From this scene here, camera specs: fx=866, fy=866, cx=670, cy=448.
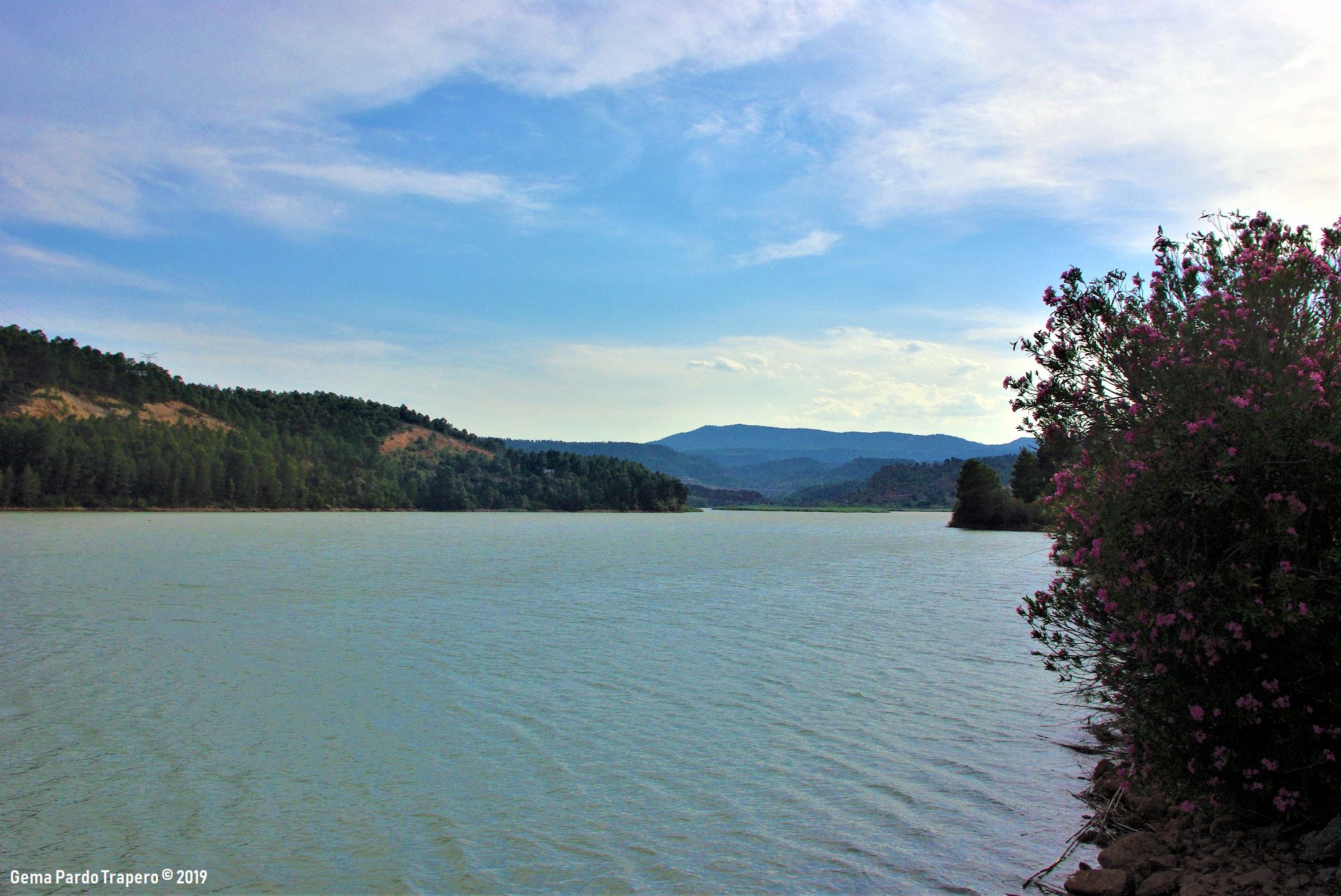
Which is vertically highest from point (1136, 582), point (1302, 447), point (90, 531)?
point (1302, 447)

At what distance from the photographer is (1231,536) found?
7559 millimetres

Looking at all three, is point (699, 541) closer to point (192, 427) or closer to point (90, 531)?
point (90, 531)

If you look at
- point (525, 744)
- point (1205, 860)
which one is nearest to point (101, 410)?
point (525, 744)

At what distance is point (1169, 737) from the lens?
7.83 metres

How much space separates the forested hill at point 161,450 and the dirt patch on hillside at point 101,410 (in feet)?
0.90

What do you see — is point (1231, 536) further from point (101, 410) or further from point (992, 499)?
point (101, 410)

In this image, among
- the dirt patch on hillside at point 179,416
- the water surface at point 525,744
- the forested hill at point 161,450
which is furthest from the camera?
the dirt patch on hillside at point 179,416

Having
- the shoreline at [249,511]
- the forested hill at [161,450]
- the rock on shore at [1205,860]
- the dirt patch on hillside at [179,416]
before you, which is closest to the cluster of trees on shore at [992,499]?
the shoreline at [249,511]

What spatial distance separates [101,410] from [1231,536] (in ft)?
578

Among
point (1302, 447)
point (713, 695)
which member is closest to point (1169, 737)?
point (1302, 447)

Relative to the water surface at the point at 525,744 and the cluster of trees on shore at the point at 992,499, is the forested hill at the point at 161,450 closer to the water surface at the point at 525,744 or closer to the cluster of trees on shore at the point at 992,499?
the water surface at the point at 525,744

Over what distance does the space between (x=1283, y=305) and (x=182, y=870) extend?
11730 millimetres

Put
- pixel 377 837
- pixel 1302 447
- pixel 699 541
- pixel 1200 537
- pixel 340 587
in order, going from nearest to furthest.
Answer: pixel 1302 447, pixel 1200 537, pixel 377 837, pixel 340 587, pixel 699 541

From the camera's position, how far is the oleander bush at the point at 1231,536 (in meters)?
7.09
